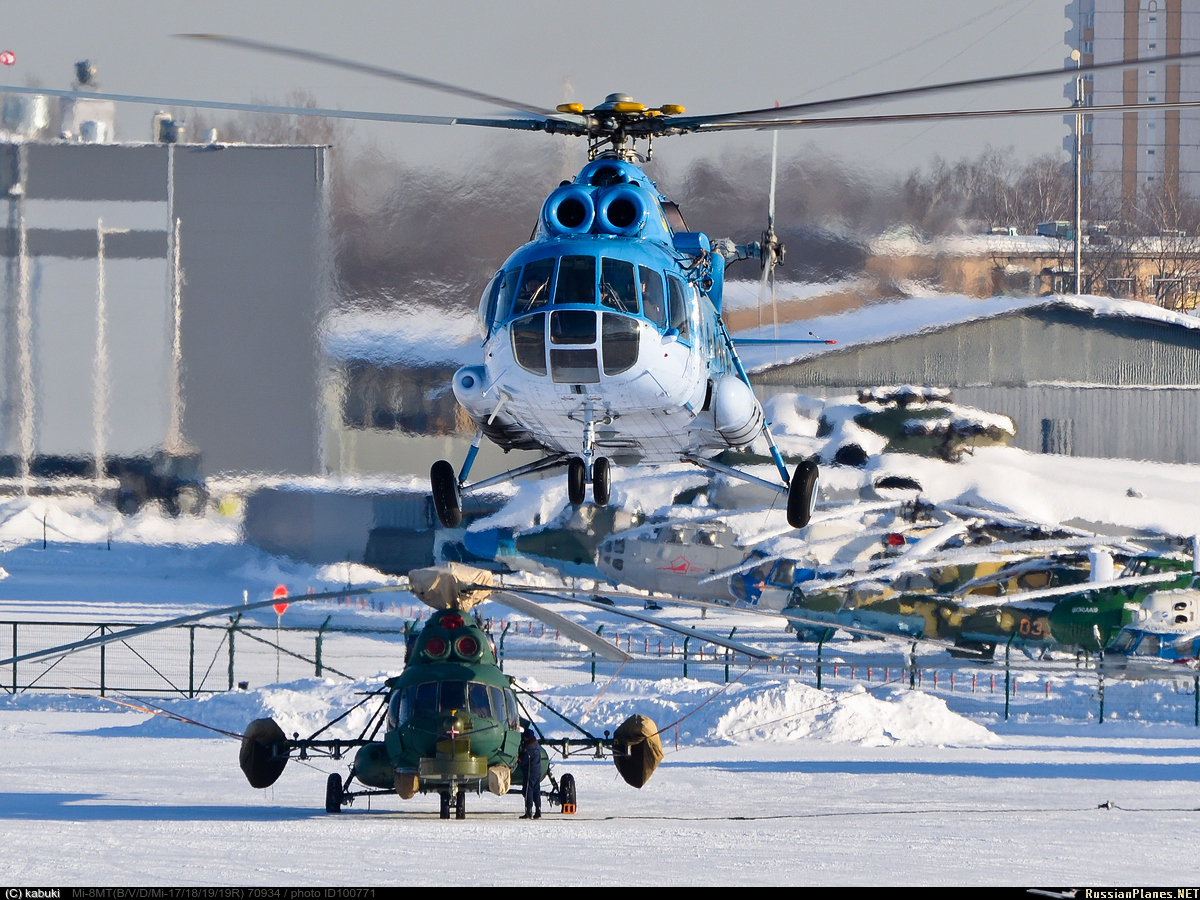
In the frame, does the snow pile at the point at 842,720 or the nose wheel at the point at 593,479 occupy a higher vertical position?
the nose wheel at the point at 593,479

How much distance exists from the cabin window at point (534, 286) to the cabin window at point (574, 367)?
525mm

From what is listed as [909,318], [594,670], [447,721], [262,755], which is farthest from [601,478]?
[909,318]

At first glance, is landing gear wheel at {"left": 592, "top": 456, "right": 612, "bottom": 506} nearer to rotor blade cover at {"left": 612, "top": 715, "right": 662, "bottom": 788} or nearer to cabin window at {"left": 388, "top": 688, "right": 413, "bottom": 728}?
rotor blade cover at {"left": 612, "top": 715, "right": 662, "bottom": 788}

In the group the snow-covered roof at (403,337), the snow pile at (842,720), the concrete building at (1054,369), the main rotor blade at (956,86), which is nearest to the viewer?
the main rotor blade at (956,86)

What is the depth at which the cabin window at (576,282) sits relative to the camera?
14.8 metres

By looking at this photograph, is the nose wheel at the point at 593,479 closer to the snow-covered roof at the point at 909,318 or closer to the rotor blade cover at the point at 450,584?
the rotor blade cover at the point at 450,584

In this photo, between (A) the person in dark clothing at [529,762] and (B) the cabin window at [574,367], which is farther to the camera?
(A) the person in dark clothing at [529,762]

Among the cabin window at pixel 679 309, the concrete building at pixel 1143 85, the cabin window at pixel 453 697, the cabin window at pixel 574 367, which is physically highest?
the concrete building at pixel 1143 85

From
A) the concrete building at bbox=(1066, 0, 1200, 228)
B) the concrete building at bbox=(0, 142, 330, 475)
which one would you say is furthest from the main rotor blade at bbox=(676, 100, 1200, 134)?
the concrete building at bbox=(1066, 0, 1200, 228)

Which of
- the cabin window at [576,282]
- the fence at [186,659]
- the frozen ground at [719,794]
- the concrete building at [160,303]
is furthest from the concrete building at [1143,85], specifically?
the cabin window at [576,282]

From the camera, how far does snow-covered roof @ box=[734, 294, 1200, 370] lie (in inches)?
1318

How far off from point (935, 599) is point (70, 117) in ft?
84.7

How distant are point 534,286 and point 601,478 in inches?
104

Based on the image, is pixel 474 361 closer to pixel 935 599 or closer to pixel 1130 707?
pixel 935 599
